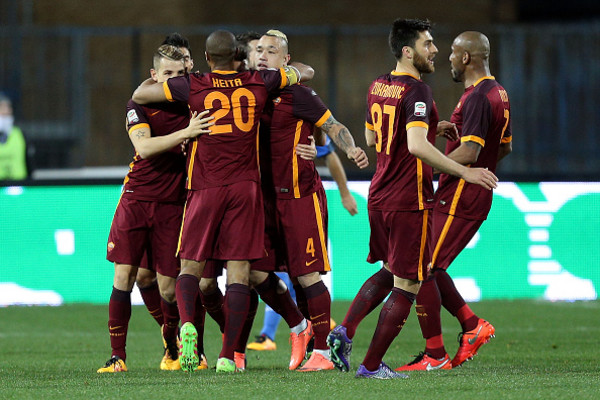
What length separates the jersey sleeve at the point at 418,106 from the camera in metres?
5.94

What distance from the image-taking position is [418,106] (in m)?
5.96

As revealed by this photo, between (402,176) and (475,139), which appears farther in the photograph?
(475,139)

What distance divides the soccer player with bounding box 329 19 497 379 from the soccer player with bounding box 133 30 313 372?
646 mm

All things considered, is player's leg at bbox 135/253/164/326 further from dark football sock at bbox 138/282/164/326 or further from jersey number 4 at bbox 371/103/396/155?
jersey number 4 at bbox 371/103/396/155

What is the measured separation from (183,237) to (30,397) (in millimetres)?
1373

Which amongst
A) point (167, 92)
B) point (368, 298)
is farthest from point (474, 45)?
point (167, 92)

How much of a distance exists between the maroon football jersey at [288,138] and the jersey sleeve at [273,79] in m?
0.23

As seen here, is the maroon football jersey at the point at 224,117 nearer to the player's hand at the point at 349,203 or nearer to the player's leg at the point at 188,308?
the player's leg at the point at 188,308

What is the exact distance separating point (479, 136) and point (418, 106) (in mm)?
1101

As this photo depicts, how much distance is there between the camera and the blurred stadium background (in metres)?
11.2

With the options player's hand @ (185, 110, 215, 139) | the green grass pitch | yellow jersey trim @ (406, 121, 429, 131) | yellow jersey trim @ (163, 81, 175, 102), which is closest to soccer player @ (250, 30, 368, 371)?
the green grass pitch

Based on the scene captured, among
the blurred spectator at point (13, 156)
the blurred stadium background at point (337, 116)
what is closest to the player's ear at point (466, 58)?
the blurred stadium background at point (337, 116)

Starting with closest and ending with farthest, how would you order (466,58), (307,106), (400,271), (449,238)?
(400,271), (307,106), (449,238), (466,58)

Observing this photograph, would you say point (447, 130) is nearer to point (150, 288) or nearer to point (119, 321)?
point (150, 288)
